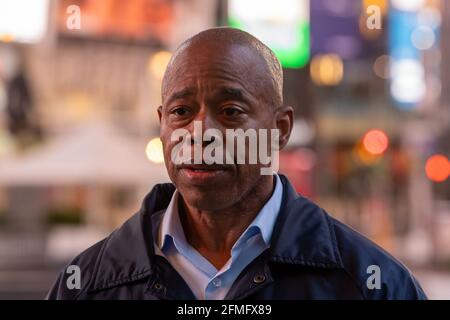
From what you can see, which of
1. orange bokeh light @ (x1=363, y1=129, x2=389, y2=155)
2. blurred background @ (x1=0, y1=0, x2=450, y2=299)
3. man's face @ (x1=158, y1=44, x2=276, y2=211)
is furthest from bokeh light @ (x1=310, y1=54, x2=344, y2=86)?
man's face @ (x1=158, y1=44, x2=276, y2=211)

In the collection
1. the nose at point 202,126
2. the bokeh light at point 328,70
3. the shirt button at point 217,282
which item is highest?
the bokeh light at point 328,70

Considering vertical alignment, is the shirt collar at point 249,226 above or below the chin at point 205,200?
below

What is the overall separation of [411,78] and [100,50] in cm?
525

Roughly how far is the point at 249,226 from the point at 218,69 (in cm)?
27

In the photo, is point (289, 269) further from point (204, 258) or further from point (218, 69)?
point (218, 69)

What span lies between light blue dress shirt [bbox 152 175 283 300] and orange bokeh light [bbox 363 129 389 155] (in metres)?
4.71

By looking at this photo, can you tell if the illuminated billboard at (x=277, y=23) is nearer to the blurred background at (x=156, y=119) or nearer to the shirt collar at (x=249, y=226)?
the blurred background at (x=156, y=119)

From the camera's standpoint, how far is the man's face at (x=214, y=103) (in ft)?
3.75

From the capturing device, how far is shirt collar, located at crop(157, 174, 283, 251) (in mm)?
1193

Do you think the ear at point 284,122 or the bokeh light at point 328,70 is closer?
the ear at point 284,122

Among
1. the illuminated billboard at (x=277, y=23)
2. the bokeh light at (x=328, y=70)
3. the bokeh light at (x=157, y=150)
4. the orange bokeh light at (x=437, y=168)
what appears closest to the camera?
the bokeh light at (x=157, y=150)

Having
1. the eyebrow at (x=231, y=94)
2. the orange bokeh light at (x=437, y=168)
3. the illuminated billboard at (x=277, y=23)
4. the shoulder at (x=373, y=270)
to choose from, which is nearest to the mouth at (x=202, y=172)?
the eyebrow at (x=231, y=94)

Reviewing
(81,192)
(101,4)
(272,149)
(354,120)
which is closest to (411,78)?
(354,120)

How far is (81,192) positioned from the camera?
6.70 m
